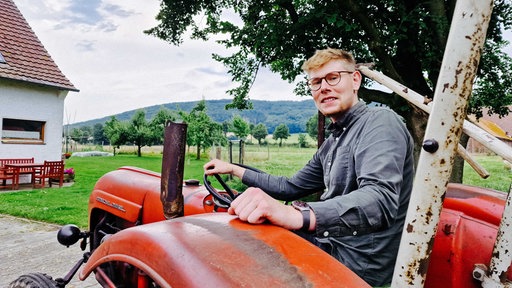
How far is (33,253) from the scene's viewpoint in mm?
5090

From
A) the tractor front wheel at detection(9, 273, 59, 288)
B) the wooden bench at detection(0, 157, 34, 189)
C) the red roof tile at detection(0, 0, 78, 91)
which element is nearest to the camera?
the tractor front wheel at detection(9, 273, 59, 288)

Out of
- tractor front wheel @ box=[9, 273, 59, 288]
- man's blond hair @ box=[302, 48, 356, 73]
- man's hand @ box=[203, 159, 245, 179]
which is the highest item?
man's blond hair @ box=[302, 48, 356, 73]

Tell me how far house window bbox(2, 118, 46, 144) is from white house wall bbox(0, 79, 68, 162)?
15 cm

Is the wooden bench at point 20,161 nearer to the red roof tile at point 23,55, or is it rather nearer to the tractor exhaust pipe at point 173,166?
the red roof tile at point 23,55

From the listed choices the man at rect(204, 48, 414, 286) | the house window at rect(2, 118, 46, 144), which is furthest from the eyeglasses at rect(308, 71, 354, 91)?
the house window at rect(2, 118, 46, 144)

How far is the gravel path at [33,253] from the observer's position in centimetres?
431

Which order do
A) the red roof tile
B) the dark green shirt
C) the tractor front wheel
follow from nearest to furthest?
the dark green shirt
the tractor front wheel
the red roof tile

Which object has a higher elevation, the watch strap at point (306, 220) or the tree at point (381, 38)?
the tree at point (381, 38)

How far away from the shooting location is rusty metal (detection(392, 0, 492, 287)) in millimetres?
998

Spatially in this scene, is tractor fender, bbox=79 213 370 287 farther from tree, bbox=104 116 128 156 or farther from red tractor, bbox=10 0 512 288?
tree, bbox=104 116 128 156

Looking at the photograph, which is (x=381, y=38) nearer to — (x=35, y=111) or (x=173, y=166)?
(x=173, y=166)

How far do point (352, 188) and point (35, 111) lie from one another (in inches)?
549

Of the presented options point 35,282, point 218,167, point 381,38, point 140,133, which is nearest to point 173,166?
point 218,167

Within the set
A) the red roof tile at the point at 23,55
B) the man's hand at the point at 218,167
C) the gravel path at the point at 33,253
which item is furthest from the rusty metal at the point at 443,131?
the red roof tile at the point at 23,55
